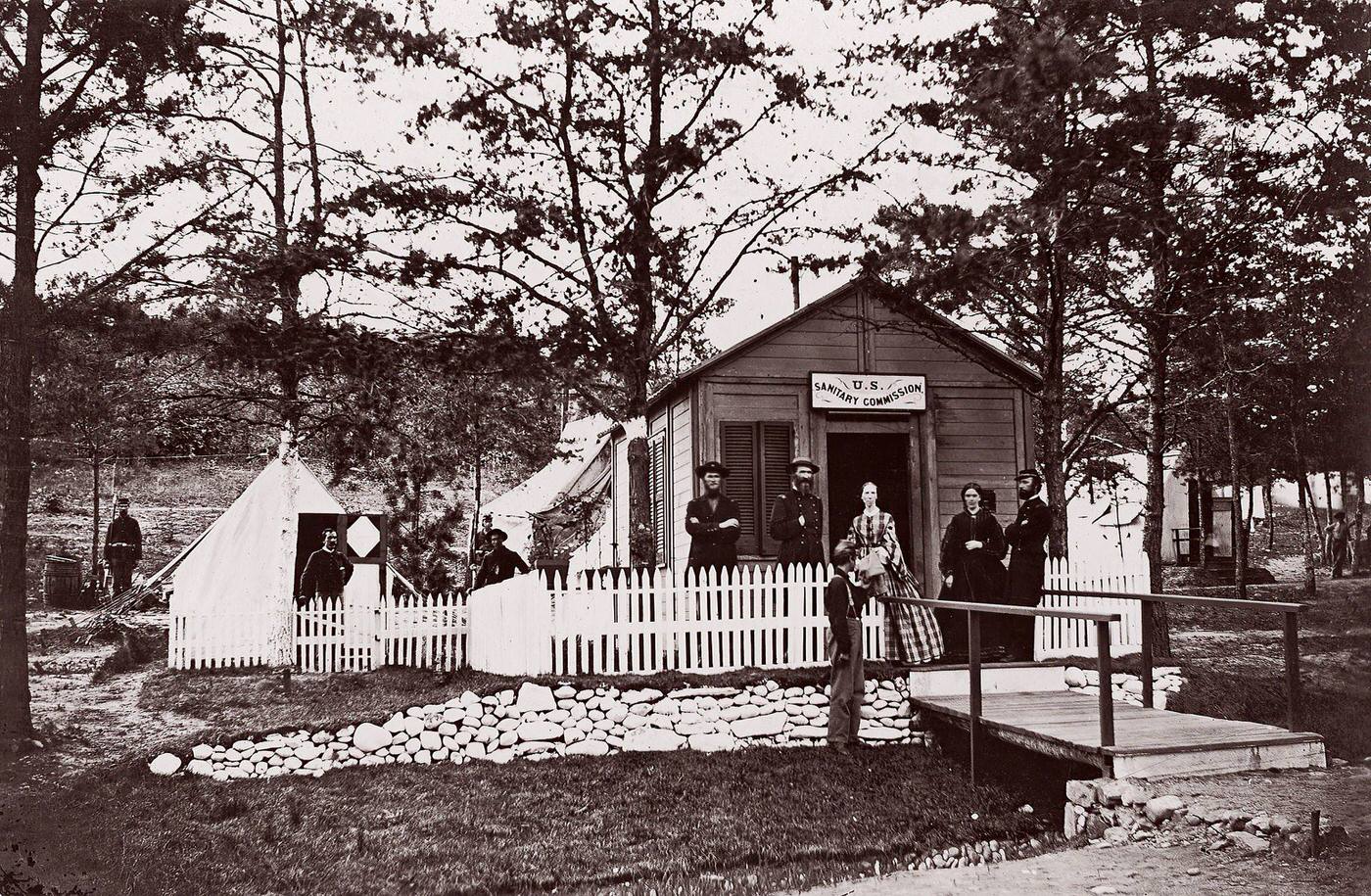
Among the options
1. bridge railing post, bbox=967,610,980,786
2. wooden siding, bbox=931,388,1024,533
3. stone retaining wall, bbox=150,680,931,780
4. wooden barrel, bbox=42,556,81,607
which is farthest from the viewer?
wooden barrel, bbox=42,556,81,607

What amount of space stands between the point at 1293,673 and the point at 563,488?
12158 mm

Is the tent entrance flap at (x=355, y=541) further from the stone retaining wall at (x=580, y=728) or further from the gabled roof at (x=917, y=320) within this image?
the gabled roof at (x=917, y=320)

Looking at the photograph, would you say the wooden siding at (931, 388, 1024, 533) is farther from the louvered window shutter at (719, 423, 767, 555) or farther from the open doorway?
the louvered window shutter at (719, 423, 767, 555)

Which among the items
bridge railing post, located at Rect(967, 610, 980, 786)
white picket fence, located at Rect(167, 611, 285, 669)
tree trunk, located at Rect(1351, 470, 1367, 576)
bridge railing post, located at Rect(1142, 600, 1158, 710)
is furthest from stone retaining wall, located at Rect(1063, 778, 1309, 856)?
white picket fence, located at Rect(167, 611, 285, 669)

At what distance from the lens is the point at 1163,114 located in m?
10.7

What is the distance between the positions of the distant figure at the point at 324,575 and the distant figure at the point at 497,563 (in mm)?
1578

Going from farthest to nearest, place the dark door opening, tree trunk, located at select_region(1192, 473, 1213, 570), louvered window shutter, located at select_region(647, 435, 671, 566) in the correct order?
1. tree trunk, located at select_region(1192, 473, 1213, 570)
2. louvered window shutter, located at select_region(647, 435, 671, 566)
3. the dark door opening

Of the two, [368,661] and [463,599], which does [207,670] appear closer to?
[368,661]

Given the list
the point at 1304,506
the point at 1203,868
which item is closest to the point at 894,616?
the point at 1203,868

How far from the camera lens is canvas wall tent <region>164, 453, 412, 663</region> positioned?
12.2m

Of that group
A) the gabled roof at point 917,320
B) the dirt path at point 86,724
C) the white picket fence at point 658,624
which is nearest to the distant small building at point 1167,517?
the gabled roof at point 917,320

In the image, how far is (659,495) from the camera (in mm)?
14148

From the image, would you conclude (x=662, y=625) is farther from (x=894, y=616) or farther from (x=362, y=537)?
(x=362, y=537)

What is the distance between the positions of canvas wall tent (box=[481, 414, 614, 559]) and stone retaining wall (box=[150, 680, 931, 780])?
632 cm
